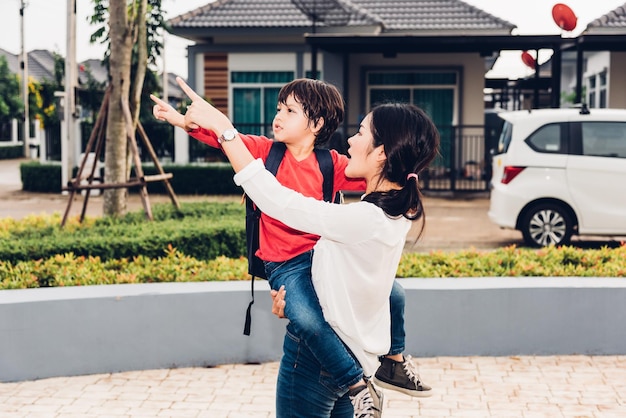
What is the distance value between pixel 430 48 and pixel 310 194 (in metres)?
18.7

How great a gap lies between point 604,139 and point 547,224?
1.29 metres

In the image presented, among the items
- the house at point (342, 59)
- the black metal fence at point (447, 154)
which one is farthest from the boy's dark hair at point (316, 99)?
the house at point (342, 59)

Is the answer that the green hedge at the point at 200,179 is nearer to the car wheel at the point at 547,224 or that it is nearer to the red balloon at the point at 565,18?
the red balloon at the point at 565,18

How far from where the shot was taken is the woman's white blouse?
2812 millimetres

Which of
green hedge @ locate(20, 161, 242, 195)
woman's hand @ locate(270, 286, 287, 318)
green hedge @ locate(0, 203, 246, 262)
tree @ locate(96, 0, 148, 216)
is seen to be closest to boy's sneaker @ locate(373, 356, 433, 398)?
woman's hand @ locate(270, 286, 287, 318)

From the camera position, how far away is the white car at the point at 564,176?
38.8 ft

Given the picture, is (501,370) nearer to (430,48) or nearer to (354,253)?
(354,253)

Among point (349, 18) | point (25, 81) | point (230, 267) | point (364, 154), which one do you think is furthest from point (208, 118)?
point (25, 81)

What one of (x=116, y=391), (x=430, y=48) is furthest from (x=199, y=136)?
(x=430, y=48)

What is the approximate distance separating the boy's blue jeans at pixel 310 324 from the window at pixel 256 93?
2080cm

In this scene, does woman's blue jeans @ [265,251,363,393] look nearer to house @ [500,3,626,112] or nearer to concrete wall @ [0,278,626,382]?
concrete wall @ [0,278,626,382]

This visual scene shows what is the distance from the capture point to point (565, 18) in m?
18.6

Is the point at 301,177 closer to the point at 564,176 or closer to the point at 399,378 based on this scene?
the point at 399,378

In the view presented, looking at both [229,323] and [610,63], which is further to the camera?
[610,63]
